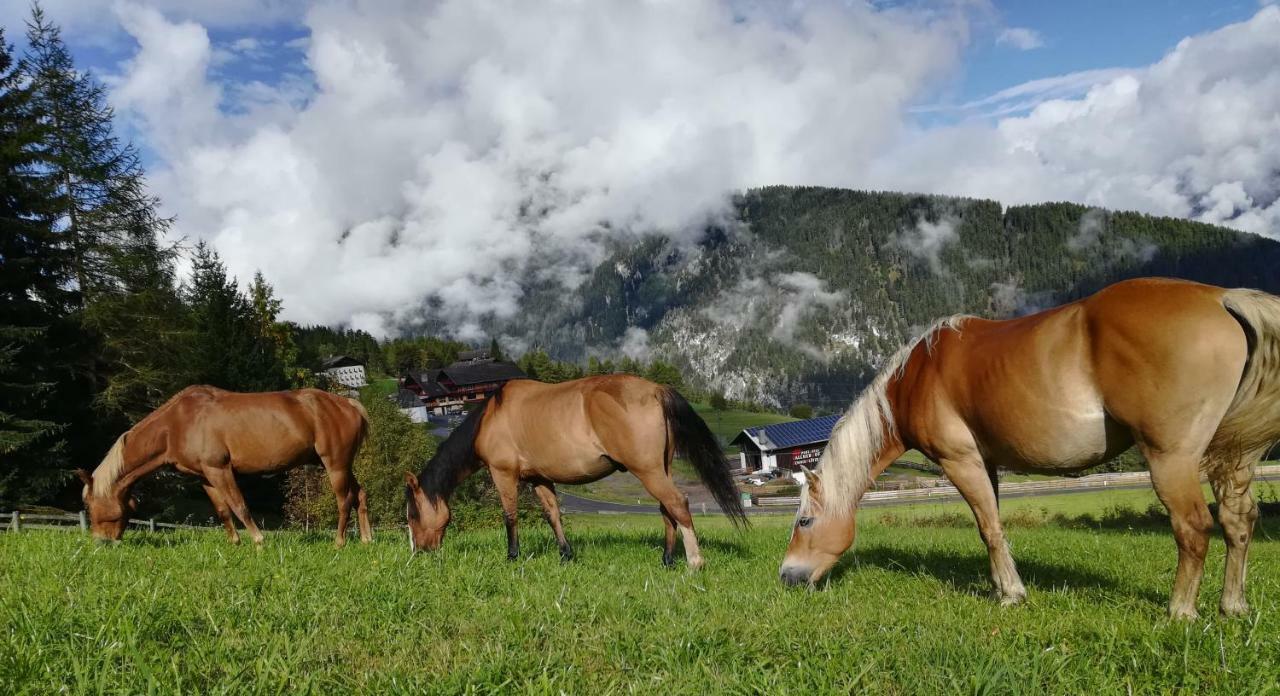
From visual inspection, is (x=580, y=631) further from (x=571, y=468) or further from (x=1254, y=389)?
(x=1254, y=389)

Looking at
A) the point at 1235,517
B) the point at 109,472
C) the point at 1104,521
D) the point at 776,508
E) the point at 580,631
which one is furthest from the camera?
the point at 776,508

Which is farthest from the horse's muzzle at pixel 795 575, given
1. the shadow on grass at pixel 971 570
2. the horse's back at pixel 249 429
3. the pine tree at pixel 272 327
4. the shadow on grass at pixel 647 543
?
the pine tree at pixel 272 327

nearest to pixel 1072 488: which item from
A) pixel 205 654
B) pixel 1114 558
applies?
pixel 1114 558

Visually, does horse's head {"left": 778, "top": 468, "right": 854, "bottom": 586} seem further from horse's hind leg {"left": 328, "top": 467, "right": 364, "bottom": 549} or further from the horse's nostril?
horse's hind leg {"left": 328, "top": 467, "right": 364, "bottom": 549}

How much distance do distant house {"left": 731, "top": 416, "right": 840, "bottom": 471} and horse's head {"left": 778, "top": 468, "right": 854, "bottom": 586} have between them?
9040 centimetres

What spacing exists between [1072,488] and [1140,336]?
66.8 meters

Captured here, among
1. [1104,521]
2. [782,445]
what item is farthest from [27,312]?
[782,445]

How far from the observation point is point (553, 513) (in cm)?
842

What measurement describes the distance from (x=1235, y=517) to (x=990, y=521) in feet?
5.04

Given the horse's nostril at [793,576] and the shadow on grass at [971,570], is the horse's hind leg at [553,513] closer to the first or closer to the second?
the horse's nostril at [793,576]

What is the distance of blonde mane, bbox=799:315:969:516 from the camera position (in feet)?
20.5

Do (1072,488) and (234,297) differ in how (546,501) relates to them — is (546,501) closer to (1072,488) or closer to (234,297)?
(234,297)

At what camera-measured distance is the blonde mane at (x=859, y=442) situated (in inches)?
246

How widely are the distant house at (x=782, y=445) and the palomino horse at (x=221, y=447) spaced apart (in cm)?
8909
